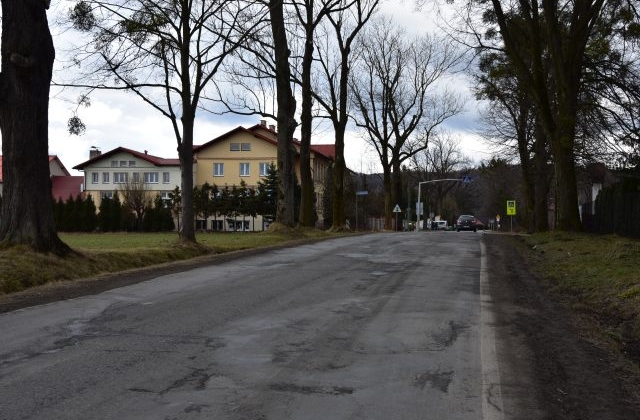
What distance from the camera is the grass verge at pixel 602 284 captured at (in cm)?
801

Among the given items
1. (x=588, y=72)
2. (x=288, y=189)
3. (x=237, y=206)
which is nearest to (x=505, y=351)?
(x=288, y=189)

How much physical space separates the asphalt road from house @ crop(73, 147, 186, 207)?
65616 millimetres

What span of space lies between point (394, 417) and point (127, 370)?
8.25 ft

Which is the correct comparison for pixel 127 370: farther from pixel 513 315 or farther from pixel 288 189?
pixel 288 189

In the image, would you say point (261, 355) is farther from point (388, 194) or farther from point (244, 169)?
point (244, 169)

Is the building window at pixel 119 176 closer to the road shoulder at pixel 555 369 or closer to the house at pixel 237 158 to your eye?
the house at pixel 237 158

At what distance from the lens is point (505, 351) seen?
6887mm

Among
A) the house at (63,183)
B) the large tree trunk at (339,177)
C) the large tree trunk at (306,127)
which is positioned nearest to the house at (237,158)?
the house at (63,183)

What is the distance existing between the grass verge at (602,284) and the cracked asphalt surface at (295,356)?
57 cm

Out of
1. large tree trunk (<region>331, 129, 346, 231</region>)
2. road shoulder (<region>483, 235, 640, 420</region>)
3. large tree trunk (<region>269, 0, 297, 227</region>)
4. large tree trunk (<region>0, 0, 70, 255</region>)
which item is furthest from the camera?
large tree trunk (<region>331, 129, 346, 231</region>)

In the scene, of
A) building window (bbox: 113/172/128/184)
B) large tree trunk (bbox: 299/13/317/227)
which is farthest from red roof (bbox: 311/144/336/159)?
large tree trunk (bbox: 299/13/317/227)

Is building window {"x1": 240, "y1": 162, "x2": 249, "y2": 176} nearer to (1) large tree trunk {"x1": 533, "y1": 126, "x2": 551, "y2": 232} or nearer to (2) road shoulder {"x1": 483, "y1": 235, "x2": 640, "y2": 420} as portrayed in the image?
(1) large tree trunk {"x1": 533, "y1": 126, "x2": 551, "y2": 232}

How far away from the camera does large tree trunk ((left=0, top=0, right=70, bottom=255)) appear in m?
13.4

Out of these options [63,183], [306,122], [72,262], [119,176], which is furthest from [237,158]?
[72,262]
